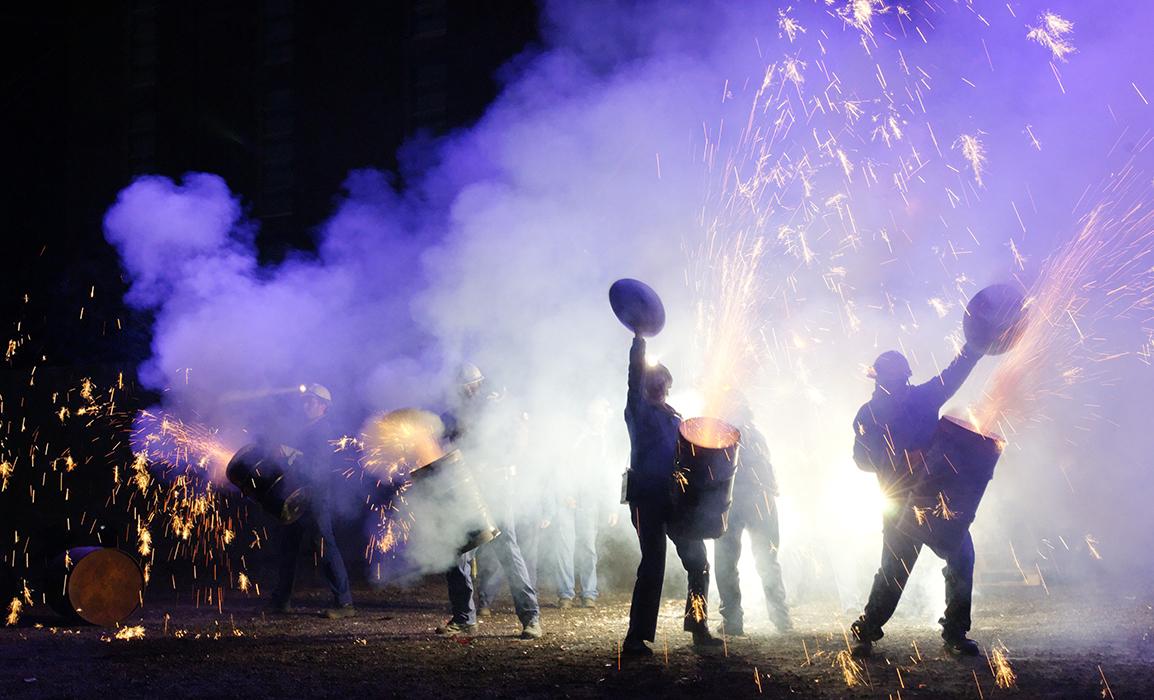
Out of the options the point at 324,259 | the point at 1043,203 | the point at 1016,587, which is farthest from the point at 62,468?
the point at 1043,203

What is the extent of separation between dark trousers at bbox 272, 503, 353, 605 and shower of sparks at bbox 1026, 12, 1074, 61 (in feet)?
25.6

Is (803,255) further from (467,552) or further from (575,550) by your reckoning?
(467,552)

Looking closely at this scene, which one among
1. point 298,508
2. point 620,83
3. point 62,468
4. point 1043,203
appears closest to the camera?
point 298,508

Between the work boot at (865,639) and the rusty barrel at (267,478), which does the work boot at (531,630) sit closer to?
the rusty barrel at (267,478)

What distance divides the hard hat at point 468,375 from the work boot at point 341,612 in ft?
7.53

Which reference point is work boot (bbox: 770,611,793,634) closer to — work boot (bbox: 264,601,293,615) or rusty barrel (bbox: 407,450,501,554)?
rusty barrel (bbox: 407,450,501,554)

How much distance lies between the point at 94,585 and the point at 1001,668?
5.79m

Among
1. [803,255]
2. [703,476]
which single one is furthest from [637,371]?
[803,255]

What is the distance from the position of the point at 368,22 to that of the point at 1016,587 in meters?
11.4

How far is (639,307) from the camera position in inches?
190

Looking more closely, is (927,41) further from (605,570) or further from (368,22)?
(368,22)

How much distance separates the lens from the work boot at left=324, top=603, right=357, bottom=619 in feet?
22.5

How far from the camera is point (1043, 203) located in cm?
880

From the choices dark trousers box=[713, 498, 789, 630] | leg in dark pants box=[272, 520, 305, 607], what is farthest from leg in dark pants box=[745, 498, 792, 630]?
leg in dark pants box=[272, 520, 305, 607]
